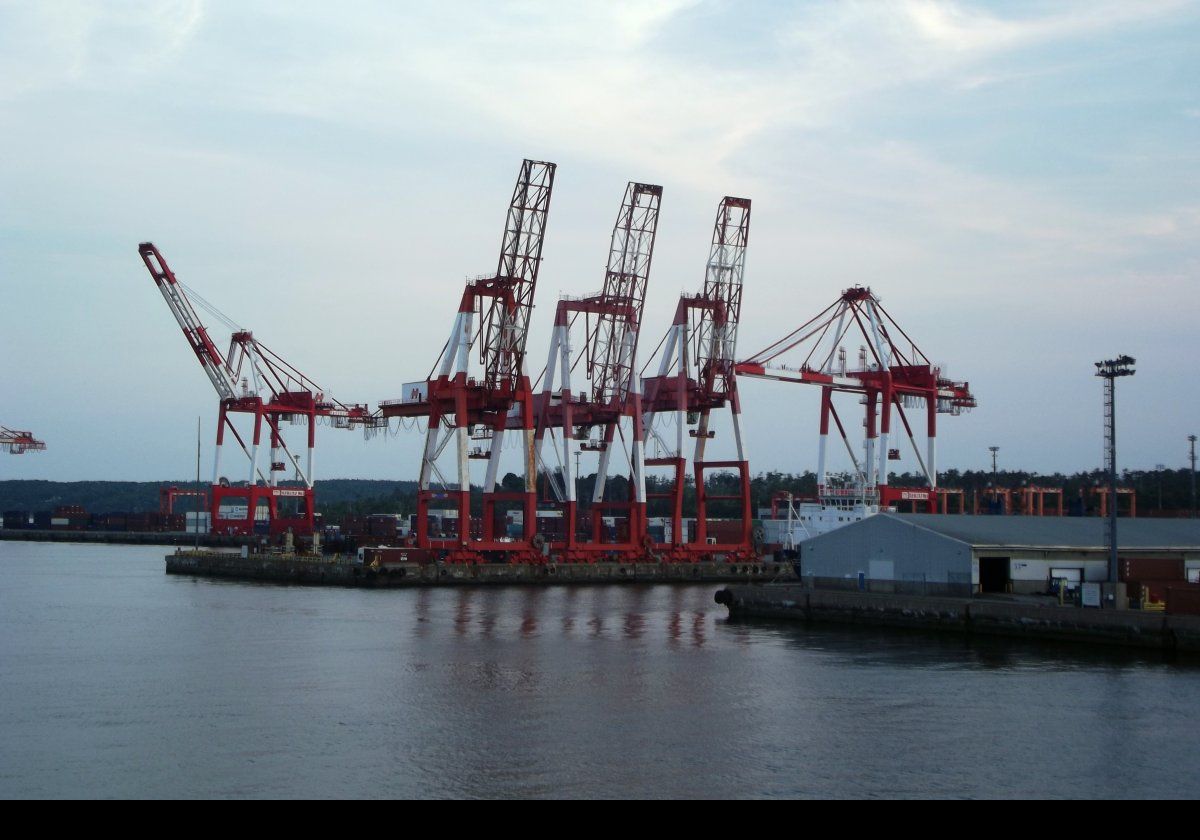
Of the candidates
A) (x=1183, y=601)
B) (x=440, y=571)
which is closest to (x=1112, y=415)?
(x=1183, y=601)

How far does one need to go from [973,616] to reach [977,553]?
2.51m

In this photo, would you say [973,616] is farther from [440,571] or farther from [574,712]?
[440,571]

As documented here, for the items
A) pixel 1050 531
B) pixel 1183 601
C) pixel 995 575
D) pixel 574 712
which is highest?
pixel 1050 531

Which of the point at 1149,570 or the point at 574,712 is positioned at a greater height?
the point at 1149,570

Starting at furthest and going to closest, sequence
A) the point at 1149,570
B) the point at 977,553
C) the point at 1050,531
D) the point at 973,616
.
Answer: the point at 1050,531 → the point at 977,553 → the point at 1149,570 → the point at 973,616

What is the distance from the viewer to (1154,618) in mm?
29172

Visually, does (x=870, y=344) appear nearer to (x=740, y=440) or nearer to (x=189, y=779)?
(x=740, y=440)

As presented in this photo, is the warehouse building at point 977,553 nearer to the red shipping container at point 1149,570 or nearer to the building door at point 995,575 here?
the building door at point 995,575

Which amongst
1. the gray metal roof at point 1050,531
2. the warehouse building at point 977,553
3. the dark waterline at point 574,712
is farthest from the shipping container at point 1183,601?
the gray metal roof at point 1050,531

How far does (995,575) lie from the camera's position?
36219 mm

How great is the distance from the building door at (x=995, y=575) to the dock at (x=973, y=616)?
62.0 inches

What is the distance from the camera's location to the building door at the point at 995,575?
36031mm

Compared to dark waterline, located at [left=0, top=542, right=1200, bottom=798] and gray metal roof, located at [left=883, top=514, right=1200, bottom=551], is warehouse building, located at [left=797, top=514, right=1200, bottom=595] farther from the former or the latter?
dark waterline, located at [left=0, top=542, right=1200, bottom=798]

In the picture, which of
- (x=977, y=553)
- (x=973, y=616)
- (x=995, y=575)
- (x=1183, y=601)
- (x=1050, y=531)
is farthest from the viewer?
(x=1050, y=531)
